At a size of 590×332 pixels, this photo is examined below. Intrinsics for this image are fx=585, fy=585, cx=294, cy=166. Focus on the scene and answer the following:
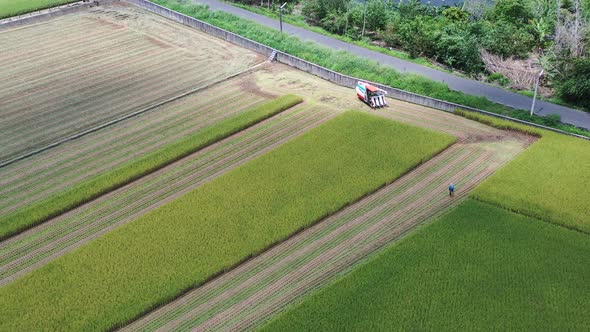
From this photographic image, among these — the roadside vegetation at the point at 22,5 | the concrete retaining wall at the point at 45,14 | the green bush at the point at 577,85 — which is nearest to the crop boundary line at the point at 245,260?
the green bush at the point at 577,85

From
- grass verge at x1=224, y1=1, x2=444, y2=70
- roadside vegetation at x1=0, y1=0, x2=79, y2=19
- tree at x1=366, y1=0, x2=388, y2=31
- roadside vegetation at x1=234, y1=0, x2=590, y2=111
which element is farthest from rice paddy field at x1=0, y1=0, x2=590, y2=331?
roadside vegetation at x1=0, y1=0, x2=79, y2=19

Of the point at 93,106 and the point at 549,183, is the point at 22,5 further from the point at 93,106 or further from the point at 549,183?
the point at 549,183

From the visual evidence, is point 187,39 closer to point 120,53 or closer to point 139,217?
point 120,53

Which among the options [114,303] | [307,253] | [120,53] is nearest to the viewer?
[114,303]

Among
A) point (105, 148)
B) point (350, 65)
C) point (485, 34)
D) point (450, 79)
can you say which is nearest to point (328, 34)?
point (350, 65)

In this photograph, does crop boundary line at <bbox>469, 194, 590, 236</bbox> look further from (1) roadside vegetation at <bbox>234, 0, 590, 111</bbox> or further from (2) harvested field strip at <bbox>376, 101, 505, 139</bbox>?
(1) roadside vegetation at <bbox>234, 0, 590, 111</bbox>

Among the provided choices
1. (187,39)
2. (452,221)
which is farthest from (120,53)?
(452,221)

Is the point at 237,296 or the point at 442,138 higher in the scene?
the point at 442,138
